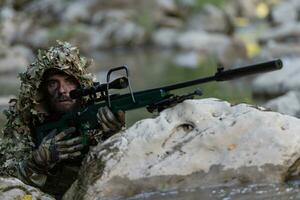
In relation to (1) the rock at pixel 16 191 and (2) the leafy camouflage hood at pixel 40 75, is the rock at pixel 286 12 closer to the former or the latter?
(2) the leafy camouflage hood at pixel 40 75

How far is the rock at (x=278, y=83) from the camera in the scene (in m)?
12.5

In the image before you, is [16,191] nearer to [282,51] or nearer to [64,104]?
[64,104]

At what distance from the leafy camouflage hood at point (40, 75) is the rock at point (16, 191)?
1.00 metres

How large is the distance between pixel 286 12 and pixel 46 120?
26644 millimetres

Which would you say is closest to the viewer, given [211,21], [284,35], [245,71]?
[245,71]

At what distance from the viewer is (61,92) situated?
6000mm

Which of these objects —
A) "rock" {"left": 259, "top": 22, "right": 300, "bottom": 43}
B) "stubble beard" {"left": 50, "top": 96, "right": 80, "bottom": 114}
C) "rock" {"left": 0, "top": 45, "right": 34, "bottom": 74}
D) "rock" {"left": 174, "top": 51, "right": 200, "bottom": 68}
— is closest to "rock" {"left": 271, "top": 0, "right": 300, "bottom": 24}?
"rock" {"left": 259, "top": 22, "right": 300, "bottom": 43}

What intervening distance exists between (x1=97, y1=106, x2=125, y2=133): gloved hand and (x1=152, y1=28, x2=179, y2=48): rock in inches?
916

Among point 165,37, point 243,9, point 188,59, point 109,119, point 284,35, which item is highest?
point 243,9

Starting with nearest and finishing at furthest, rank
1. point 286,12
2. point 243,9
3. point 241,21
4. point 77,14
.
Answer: point 286,12 < point 77,14 < point 241,21 < point 243,9

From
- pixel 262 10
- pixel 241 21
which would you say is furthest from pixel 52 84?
pixel 262 10

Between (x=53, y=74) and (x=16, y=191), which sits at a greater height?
(x=53, y=74)

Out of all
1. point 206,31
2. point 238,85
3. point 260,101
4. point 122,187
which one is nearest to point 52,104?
point 122,187

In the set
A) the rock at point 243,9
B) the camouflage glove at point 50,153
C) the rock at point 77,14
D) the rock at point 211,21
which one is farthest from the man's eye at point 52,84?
the rock at point 243,9
